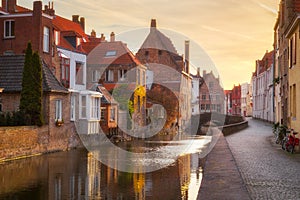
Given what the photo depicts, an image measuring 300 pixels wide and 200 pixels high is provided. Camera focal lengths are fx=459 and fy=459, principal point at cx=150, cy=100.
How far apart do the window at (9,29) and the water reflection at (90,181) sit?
12.5 m

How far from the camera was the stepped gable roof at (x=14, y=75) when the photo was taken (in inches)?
1062

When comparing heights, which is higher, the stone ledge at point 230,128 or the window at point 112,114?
the window at point 112,114

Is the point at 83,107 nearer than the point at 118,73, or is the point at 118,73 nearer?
the point at 83,107

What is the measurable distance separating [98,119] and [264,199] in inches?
1039

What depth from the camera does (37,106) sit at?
84.5 ft

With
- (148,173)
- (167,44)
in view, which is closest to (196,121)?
(167,44)

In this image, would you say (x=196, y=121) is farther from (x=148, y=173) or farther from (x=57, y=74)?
(x=148, y=173)

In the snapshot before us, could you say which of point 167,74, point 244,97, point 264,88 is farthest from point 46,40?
point 244,97

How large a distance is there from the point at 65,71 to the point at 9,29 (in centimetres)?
502

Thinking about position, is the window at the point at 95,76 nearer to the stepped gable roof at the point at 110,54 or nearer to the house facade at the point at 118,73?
the house facade at the point at 118,73

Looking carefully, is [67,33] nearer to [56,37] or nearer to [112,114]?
[56,37]

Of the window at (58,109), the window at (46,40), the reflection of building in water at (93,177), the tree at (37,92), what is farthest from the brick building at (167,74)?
the reflection of building in water at (93,177)

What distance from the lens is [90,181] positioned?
15.1 metres

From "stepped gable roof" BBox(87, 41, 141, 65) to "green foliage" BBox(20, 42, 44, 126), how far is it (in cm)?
1876
